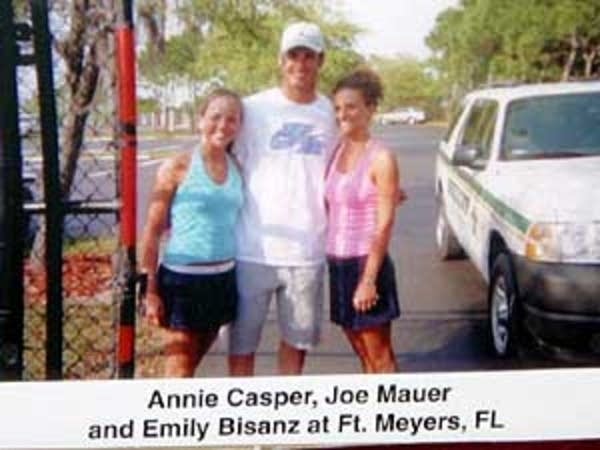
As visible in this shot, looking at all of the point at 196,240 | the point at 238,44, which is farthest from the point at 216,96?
the point at 196,240

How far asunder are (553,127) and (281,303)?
0.89 m

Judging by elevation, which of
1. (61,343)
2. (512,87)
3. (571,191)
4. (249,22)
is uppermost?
(249,22)

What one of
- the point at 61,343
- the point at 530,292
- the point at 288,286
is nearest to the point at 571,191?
the point at 530,292

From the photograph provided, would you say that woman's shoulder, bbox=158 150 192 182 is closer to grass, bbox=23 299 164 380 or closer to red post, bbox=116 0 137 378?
red post, bbox=116 0 137 378

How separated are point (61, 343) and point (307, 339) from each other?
680 mm

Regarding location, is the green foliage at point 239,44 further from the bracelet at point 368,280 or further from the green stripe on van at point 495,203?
the bracelet at point 368,280

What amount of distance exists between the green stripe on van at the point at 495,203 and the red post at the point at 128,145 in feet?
2.72

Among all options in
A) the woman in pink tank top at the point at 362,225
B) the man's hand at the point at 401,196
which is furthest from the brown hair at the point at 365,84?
the man's hand at the point at 401,196

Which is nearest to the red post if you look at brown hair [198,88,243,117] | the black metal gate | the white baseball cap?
the black metal gate

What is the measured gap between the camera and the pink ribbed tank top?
194 centimetres

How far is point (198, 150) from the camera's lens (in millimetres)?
1920

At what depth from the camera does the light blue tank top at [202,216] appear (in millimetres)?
1929

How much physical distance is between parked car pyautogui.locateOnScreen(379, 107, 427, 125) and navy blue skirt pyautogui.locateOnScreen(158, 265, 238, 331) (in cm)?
58

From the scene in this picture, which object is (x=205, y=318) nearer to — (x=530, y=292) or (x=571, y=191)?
(x=530, y=292)
